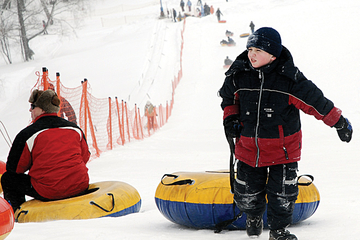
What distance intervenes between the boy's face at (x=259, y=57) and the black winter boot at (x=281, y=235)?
42.9 inches

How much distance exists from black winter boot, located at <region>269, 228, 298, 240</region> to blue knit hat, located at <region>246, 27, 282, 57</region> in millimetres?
1154

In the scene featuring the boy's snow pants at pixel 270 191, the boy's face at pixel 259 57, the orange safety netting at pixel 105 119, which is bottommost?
the orange safety netting at pixel 105 119

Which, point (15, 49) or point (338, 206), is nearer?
point (338, 206)

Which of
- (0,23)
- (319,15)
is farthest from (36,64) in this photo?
(319,15)

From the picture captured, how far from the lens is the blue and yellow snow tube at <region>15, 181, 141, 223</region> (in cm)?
330

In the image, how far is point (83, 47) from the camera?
1374 inches

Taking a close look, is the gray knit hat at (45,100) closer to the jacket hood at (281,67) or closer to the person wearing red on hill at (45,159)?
the person wearing red on hill at (45,159)

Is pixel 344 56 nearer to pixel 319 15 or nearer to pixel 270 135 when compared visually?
pixel 319 15

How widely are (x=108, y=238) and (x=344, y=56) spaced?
23008 millimetres

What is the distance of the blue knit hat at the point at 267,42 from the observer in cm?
269

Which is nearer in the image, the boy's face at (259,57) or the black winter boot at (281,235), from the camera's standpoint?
the black winter boot at (281,235)

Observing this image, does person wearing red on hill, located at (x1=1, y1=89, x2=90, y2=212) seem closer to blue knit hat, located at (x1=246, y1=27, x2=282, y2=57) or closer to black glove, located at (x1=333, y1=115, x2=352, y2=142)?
blue knit hat, located at (x1=246, y1=27, x2=282, y2=57)

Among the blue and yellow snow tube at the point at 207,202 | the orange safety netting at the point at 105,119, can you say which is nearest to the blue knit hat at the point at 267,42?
the blue and yellow snow tube at the point at 207,202

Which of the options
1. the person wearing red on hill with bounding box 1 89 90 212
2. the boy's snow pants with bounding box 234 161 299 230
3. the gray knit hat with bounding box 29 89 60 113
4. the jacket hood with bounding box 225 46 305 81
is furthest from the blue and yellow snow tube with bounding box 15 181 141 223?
the jacket hood with bounding box 225 46 305 81
